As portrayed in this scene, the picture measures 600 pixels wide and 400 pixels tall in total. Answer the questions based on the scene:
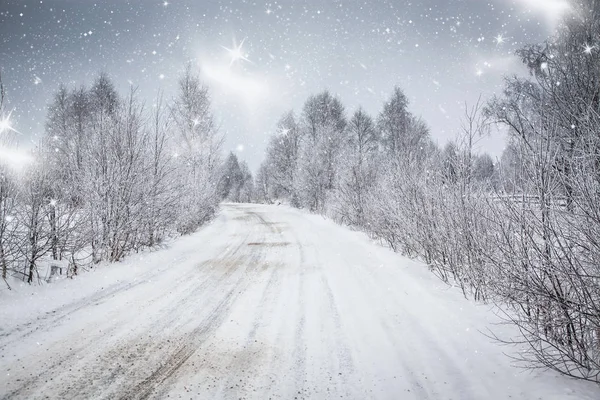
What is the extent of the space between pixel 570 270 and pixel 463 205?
2.61m

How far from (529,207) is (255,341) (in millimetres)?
3713

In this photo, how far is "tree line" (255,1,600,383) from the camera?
2.84 metres

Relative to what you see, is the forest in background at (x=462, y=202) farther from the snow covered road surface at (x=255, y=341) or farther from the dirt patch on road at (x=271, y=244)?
the dirt patch on road at (x=271, y=244)

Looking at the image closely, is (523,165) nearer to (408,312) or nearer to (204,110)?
(408,312)

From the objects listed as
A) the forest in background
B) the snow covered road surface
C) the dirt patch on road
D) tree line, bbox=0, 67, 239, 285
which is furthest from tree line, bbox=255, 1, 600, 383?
tree line, bbox=0, 67, 239, 285

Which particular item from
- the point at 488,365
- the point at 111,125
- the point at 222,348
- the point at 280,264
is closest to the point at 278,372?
the point at 222,348

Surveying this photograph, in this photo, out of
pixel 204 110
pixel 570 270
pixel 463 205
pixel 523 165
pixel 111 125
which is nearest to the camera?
pixel 570 270

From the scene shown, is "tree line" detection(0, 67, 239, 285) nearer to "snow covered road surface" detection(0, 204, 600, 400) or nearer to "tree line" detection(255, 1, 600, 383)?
"snow covered road surface" detection(0, 204, 600, 400)

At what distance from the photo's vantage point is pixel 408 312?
4926 mm

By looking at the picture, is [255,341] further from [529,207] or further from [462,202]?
[462,202]

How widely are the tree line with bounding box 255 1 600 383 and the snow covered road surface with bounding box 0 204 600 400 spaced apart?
511mm

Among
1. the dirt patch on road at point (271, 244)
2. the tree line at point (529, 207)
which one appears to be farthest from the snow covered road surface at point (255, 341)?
the dirt patch on road at point (271, 244)

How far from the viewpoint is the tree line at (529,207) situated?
2.84 meters

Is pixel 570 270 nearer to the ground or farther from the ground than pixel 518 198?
nearer to the ground
